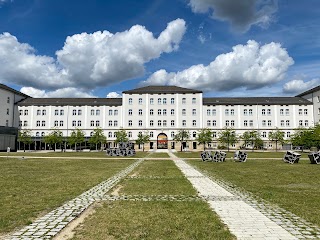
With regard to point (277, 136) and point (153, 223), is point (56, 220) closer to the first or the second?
point (153, 223)

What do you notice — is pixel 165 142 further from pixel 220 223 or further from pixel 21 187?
pixel 220 223

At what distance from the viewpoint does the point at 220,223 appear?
6836 millimetres

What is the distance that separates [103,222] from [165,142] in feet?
240

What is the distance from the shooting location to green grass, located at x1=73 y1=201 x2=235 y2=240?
5914mm

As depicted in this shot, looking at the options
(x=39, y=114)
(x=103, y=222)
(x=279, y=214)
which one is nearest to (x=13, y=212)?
(x=103, y=222)

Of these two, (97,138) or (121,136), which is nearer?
(97,138)

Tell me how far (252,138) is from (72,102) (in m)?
50.6

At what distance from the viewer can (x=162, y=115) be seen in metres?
80.4

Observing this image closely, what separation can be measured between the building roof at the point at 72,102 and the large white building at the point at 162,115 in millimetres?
253

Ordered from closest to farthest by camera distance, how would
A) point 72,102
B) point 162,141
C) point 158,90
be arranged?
point 162,141, point 158,90, point 72,102

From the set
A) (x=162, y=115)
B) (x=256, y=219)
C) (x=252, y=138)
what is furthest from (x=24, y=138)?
(x=256, y=219)

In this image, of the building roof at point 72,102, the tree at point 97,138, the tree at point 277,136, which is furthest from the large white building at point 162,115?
the tree at point 97,138

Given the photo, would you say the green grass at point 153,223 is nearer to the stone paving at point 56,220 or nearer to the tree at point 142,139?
the stone paving at point 56,220

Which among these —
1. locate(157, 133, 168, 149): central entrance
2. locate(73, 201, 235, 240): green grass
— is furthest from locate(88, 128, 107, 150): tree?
locate(73, 201, 235, 240): green grass
